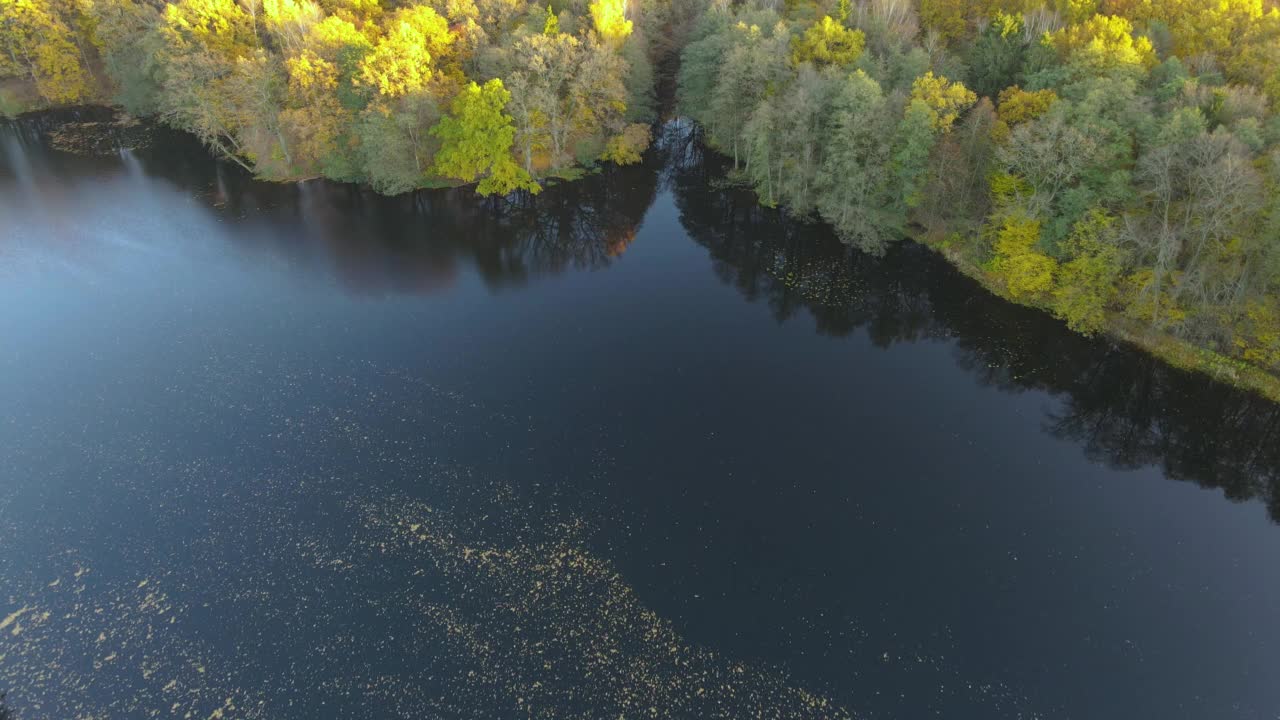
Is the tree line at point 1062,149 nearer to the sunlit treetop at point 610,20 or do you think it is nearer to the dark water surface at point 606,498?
the dark water surface at point 606,498

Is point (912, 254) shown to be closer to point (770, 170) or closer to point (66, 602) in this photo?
point (770, 170)

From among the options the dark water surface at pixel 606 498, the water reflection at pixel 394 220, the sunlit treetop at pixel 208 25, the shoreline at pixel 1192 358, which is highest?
A: the sunlit treetop at pixel 208 25

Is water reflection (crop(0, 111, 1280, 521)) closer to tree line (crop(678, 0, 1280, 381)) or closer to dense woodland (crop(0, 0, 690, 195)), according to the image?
tree line (crop(678, 0, 1280, 381))

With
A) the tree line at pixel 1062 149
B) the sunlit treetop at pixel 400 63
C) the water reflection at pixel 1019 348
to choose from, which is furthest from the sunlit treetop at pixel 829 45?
the sunlit treetop at pixel 400 63

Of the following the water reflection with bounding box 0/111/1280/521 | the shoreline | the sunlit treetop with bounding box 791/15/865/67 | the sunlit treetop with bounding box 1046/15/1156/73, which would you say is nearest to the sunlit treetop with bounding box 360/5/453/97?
the water reflection with bounding box 0/111/1280/521

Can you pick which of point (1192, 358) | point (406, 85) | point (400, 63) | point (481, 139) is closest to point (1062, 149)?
point (1192, 358)

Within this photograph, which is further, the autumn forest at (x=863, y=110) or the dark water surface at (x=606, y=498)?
the autumn forest at (x=863, y=110)

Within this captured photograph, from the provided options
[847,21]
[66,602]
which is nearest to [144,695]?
[66,602]
